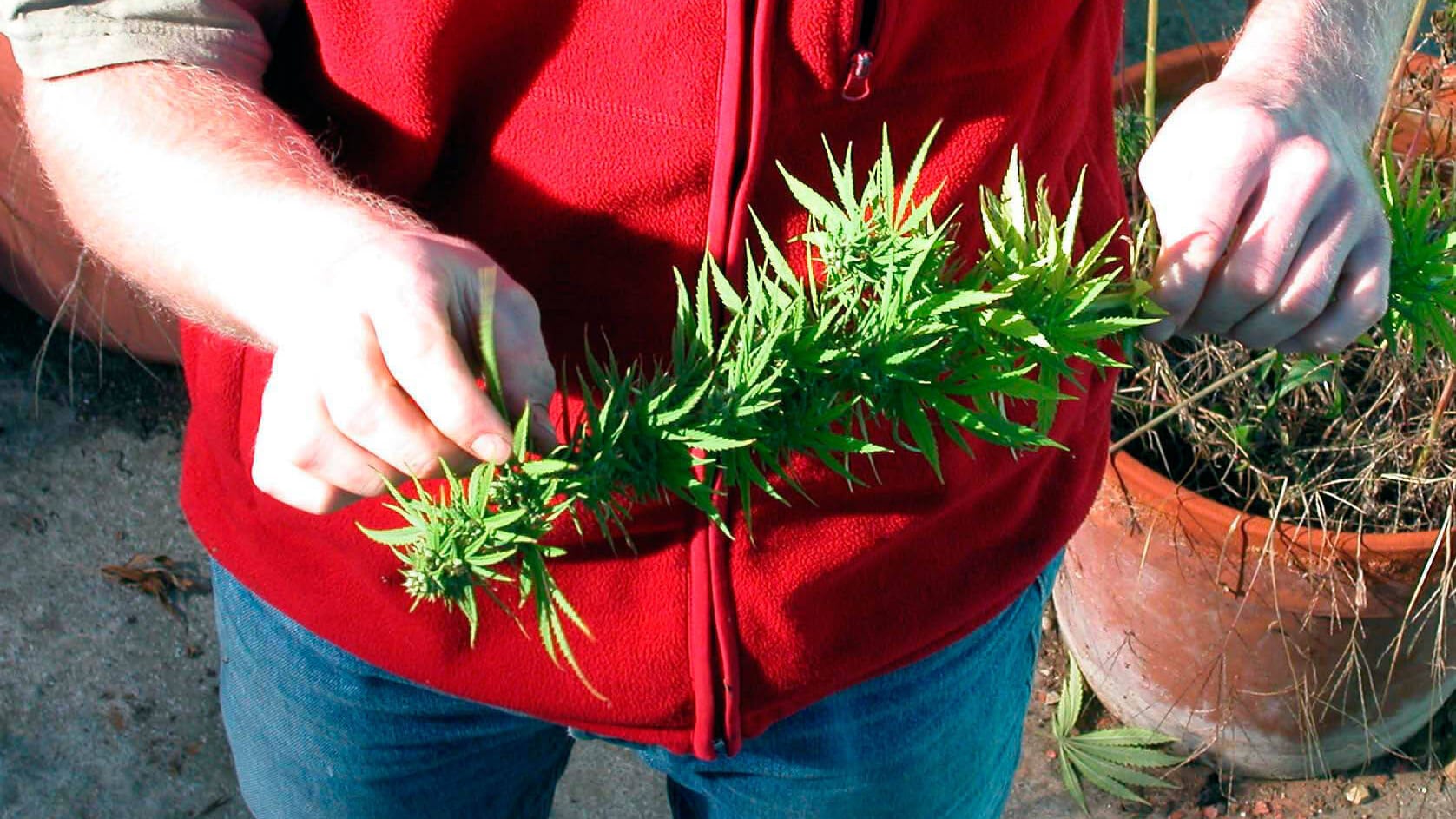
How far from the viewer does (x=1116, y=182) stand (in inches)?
52.1

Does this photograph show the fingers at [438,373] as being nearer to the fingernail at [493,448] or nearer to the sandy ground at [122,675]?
the fingernail at [493,448]

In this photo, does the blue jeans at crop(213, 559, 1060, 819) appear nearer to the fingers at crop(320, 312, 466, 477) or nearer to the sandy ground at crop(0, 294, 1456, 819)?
the fingers at crop(320, 312, 466, 477)

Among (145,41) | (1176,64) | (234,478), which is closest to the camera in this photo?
(145,41)

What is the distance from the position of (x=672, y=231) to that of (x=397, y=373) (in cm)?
34

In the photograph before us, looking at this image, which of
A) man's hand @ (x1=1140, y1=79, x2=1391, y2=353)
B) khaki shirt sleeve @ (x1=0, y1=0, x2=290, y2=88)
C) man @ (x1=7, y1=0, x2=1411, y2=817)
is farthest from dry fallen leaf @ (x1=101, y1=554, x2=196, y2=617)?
man's hand @ (x1=1140, y1=79, x2=1391, y2=353)

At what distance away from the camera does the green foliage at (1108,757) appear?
94.0 inches

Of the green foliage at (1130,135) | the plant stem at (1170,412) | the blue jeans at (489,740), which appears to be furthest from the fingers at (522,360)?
the green foliage at (1130,135)

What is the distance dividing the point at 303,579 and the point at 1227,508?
1.40m

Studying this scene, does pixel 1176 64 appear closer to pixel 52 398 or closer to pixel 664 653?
pixel 664 653

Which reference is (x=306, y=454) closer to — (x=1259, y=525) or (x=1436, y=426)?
(x=1259, y=525)

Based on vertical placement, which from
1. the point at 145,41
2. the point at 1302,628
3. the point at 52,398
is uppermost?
the point at 145,41

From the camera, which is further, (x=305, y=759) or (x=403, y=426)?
(x=305, y=759)

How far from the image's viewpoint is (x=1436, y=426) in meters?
2.06

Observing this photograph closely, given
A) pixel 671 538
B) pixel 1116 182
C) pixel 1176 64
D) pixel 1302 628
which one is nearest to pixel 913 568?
pixel 671 538
